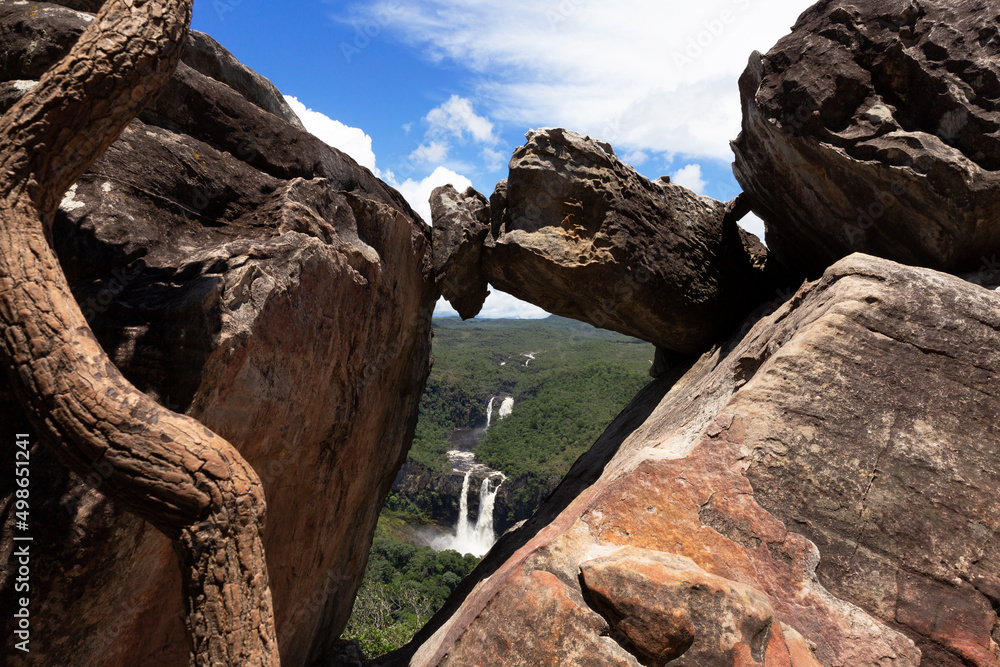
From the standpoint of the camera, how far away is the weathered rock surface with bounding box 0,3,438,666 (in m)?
3.65

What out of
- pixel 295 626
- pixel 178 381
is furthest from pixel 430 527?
pixel 178 381

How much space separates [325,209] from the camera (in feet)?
19.0

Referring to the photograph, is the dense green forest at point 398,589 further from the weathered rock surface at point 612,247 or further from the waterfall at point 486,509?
the weathered rock surface at point 612,247

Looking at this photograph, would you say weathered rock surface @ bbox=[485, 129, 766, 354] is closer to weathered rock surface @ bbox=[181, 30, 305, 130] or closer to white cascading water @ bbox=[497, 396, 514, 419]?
weathered rock surface @ bbox=[181, 30, 305, 130]

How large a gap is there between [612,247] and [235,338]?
14.0 ft

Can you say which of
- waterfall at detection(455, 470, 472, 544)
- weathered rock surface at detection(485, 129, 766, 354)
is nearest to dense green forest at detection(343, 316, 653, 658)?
waterfall at detection(455, 470, 472, 544)

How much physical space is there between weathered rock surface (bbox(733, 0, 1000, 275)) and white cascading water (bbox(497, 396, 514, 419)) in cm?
5823

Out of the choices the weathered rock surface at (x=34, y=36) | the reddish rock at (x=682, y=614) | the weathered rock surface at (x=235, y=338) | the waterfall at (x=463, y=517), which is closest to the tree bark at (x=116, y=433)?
the weathered rock surface at (x=235, y=338)

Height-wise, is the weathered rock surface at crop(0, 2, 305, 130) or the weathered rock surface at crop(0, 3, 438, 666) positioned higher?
the weathered rock surface at crop(0, 2, 305, 130)

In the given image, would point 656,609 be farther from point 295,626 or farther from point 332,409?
point 295,626

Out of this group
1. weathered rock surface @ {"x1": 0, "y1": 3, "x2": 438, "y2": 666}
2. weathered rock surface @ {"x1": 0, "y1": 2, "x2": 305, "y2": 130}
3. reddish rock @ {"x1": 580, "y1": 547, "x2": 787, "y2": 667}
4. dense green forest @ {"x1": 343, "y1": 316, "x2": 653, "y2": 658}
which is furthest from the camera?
dense green forest @ {"x1": 343, "y1": 316, "x2": 653, "y2": 658}

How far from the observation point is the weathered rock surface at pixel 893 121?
16.9ft

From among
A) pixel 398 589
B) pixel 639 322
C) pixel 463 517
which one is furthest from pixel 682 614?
pixel 463 517

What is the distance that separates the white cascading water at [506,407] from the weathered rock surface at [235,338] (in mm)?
56929
